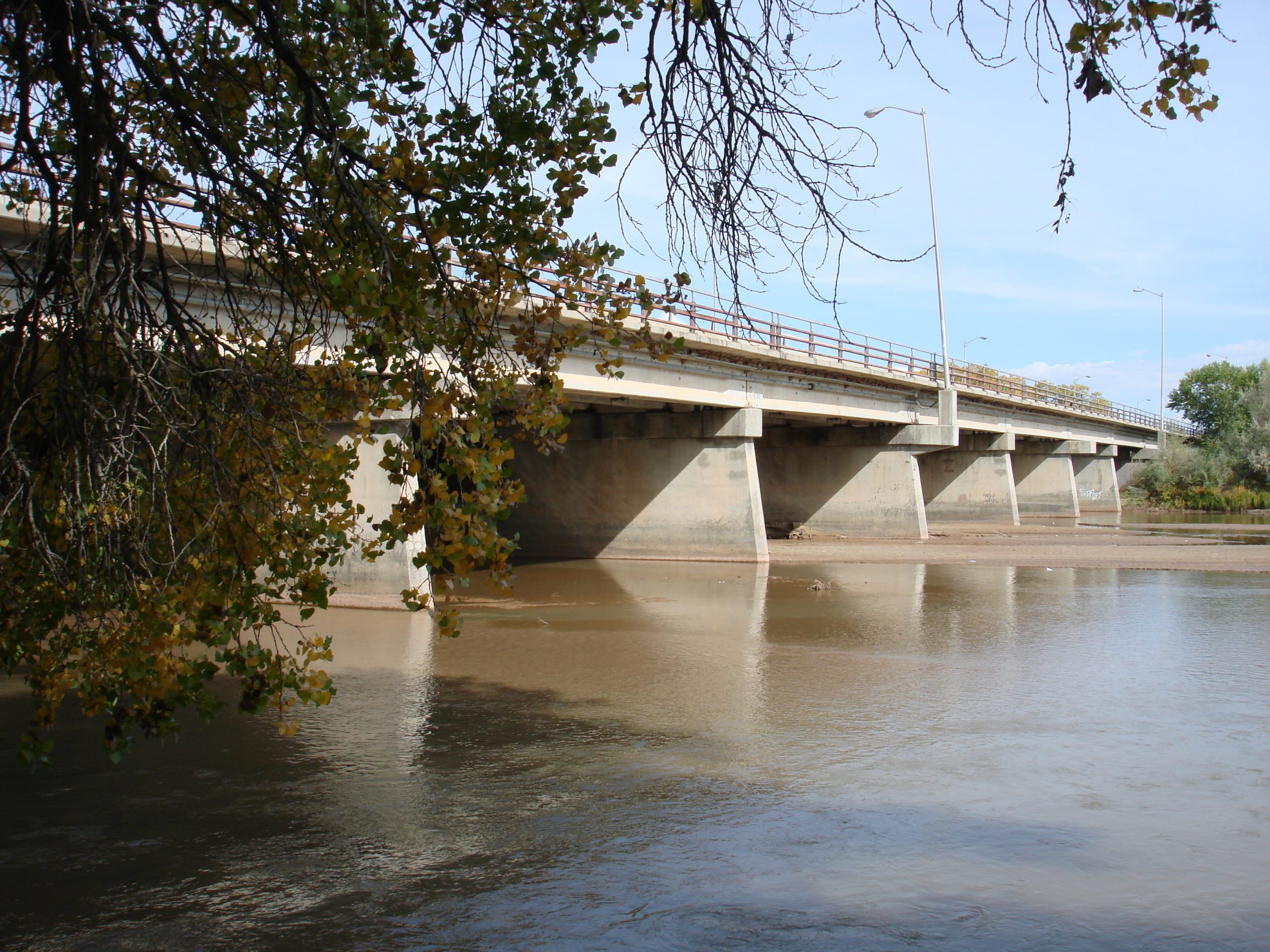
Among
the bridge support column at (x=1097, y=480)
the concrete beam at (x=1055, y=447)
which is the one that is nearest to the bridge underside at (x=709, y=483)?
the concrete beam at (x=1055, y=447)

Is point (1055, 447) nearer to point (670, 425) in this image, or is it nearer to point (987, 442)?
point (987, 442)

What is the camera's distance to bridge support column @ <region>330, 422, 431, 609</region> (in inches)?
740

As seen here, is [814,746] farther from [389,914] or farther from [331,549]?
[331,549]

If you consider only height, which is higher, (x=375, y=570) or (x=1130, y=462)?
(x=1130, y=462)

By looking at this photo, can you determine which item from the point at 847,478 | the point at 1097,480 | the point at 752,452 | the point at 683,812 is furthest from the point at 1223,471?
the point at 683,812

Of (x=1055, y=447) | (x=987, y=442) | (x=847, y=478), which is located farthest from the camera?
(x=1055, y=447)

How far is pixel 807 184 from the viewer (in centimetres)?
610

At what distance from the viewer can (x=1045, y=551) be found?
106 ft

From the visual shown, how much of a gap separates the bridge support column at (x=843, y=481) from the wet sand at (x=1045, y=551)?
0.85 m

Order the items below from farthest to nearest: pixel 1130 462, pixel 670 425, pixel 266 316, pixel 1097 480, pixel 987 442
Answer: pixel 1130 462, pixel 1097 480, pixel 987 442, pixel 670 425, pixel 266 316

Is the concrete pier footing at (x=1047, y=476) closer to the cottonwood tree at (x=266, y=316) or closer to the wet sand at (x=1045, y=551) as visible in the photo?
the wet sand at (x=1045, y=551)

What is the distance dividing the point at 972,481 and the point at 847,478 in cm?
1402

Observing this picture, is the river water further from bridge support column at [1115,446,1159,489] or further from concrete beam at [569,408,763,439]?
bridge support column at [1115,446,1159,489]

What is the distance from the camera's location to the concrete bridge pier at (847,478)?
3778 cm
